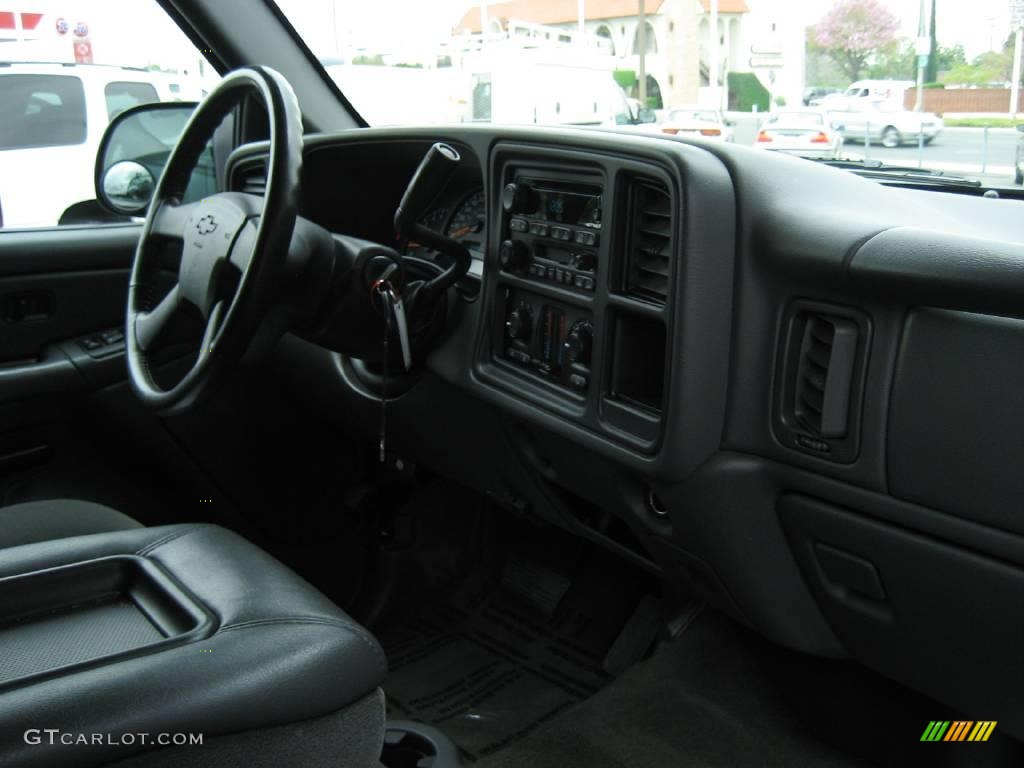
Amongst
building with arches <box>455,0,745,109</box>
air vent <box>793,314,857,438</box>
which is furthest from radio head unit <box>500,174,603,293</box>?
building with arches <box>455,0,745,109</box>

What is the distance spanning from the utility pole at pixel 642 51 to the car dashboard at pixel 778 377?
0.57 metres

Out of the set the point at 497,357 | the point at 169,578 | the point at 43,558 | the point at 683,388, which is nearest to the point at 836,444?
the point at 683,388

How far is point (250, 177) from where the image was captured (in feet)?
8.21

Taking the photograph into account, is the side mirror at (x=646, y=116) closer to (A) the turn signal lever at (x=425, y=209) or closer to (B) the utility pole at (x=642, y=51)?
(B) the utility pole at (x=642, y=51)

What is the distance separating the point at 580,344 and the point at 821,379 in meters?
0.42

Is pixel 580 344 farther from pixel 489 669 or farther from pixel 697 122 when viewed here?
pixel 489 669

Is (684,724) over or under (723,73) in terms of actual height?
under

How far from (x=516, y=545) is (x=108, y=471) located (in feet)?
3.38

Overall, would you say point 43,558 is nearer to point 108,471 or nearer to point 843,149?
point 108,471

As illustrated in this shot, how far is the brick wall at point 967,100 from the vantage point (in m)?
1.67

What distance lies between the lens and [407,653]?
97.3 inches

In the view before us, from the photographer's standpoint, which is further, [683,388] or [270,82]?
[270,82]

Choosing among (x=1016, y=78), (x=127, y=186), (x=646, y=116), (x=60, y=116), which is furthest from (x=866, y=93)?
(x=60, y=116)

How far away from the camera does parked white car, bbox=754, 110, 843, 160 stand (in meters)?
1.96
